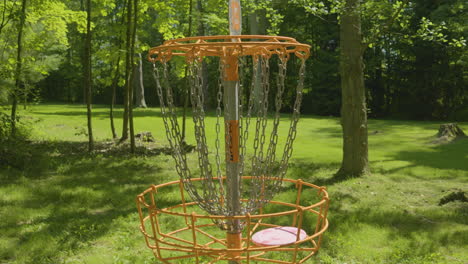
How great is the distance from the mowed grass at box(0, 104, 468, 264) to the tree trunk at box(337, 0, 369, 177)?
74 centimetres

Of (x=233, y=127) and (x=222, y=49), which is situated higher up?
(x=222, y=49)

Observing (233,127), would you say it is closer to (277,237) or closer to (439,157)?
(277,237)

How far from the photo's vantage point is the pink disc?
8.86 ft

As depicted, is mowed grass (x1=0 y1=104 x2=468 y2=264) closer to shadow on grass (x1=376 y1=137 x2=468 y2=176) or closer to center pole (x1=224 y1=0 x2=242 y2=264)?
shadow on grass (x1=376 y1=137 x2=468 y2=176)

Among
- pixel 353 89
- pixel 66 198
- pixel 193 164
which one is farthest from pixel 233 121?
→ pixel 193 164

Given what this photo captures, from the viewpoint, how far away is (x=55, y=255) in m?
6.07

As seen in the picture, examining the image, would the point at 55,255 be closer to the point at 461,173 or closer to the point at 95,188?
the point at 95,188

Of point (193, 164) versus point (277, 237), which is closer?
point (277, 237)

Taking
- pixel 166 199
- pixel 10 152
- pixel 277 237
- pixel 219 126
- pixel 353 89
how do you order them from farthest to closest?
pixel 10 152
pixel 353 89
pixel 166 199
pixel 277 237
pixel 219 126

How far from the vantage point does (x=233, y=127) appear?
2592 mm

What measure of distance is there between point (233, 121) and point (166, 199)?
246 inches

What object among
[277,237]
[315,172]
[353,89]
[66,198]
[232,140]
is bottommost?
[66,198]

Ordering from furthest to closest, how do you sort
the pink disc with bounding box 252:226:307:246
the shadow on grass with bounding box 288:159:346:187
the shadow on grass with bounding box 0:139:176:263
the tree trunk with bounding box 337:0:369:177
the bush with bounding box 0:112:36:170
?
the bush with bounding box 0:112:36:170, the shadow on grass with bounding box 288:159:346:187, the tree trunk with bounding box 337:0:369:177, the shadow on grass with bounding box 0:139:176:263, the pink disc with bounding box 252:226:307:246

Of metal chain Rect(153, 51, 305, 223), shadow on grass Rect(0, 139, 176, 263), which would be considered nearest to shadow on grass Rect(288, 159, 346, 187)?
shadow on grass Rect(0, 139, 176, 263)
